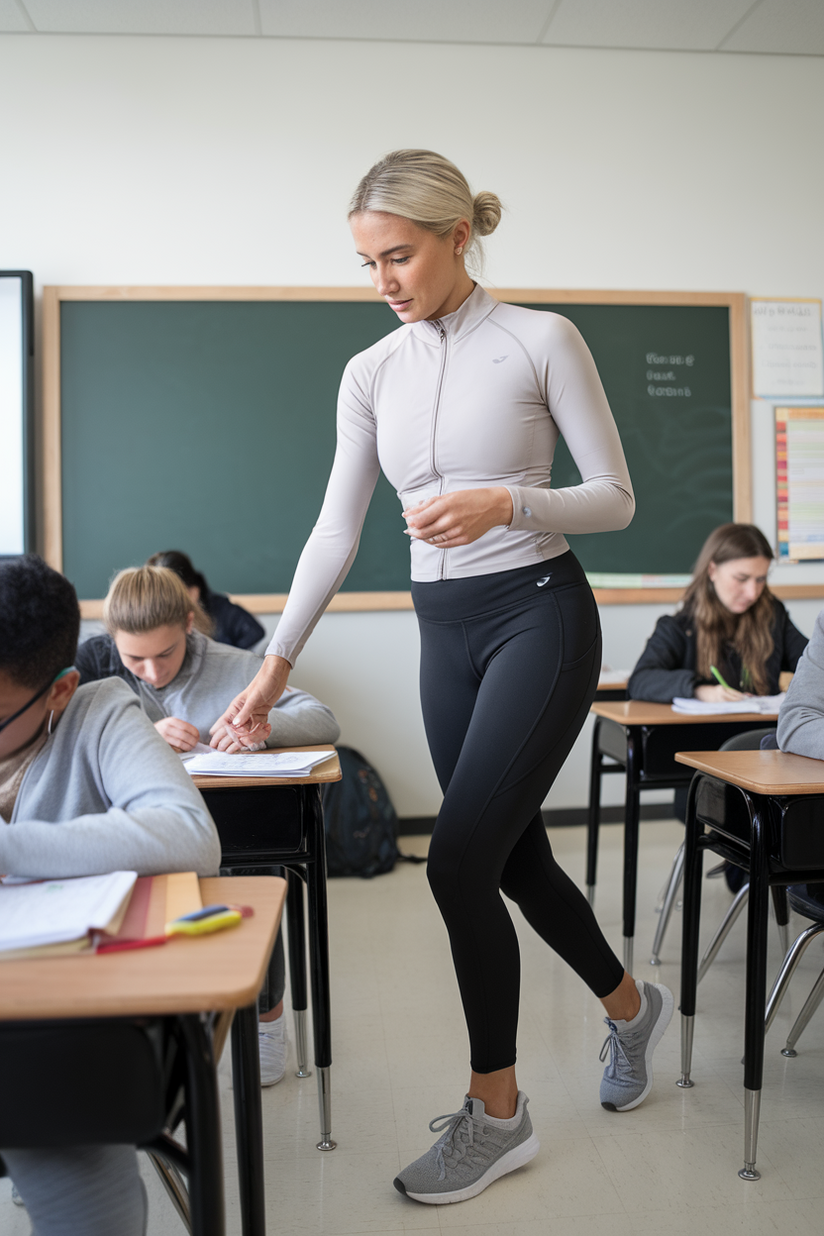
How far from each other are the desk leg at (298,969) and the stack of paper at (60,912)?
41.9 inches

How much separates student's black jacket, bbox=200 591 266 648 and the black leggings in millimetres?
1941

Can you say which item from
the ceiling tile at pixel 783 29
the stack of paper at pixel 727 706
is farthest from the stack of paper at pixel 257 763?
the ceiling tile at pixel 783 29

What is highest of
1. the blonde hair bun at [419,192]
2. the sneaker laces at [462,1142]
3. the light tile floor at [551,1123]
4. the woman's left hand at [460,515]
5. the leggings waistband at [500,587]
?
the blonde hair bun at [419,192]

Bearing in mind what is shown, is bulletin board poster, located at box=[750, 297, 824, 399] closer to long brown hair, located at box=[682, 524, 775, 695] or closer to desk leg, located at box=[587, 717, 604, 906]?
long brown hair, located at box=[682, 524, 775, 695]

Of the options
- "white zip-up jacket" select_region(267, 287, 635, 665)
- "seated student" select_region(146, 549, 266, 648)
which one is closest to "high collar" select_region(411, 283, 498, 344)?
"white zip-up jacket" select_region(267, 287, 635, 665)

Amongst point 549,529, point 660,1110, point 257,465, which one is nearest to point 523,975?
point 660,1110

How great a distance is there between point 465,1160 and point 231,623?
7.24 ft

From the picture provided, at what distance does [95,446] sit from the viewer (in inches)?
143

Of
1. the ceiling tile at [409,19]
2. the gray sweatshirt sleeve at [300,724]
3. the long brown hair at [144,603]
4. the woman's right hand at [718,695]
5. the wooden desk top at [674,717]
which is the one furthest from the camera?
the ceiling tile at [409,19]

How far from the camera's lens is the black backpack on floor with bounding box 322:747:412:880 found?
3361 mm

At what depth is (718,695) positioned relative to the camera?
8.83 ft

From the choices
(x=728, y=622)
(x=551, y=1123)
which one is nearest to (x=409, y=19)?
(x=728, y=622)

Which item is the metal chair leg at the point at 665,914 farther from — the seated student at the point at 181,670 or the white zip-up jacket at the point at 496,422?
the white zip-up jacket at the point at 496,422

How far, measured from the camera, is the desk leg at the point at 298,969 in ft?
6.38
